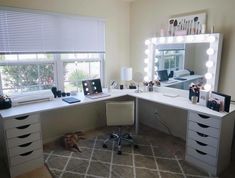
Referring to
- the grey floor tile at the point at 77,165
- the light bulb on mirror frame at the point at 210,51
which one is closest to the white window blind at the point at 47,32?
the grey floor tile at the point at 77,165

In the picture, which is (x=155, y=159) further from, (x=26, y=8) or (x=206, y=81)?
(x=26, y=8)

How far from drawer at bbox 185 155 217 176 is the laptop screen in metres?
1.67

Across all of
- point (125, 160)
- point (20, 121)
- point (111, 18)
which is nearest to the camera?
point (20, 121)

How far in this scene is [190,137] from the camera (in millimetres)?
2373

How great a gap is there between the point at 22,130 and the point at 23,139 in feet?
0.37

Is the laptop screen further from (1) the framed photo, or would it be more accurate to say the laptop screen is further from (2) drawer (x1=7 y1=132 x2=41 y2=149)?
(1) the framed photo

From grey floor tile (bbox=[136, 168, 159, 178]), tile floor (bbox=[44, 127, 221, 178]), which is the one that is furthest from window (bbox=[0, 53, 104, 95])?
grey floor tile (bbox=[136, 168, 159, 178])

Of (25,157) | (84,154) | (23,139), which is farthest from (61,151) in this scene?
(23,139)

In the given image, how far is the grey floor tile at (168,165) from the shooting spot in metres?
2.32

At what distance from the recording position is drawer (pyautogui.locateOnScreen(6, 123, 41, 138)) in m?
2.11

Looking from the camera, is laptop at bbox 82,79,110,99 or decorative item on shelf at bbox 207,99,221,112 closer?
decorative item on shelf at bbox 207,99,221,112

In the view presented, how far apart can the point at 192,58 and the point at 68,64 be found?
76.6 inches

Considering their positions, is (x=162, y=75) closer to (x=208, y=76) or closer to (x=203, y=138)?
(x=208, y=76)

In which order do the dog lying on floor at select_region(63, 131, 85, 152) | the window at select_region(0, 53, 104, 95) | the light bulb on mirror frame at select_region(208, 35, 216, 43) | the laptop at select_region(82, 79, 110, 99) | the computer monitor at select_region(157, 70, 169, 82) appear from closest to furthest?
the light bulb on mirror frame at select_region(208, 35, 216, 43)
the window at select_region(0, 53, 104, 95)
the dog lying on floor at select_region(63, 131, 85, 152)
the laptop at select_region(82, 79, 110, 99)
the computer monitor at select_region(157, 70, 169, 82)
